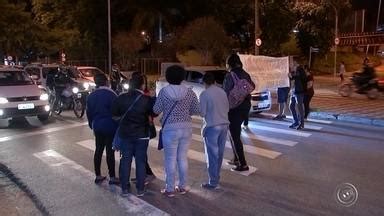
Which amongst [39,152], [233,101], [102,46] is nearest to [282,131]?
[233,101]

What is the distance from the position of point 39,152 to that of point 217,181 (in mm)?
4542

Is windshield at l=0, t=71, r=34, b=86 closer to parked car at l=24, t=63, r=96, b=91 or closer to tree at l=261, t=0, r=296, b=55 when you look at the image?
parked car at l=24, t=63, r=96, b=91

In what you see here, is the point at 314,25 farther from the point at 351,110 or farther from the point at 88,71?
the point at 351,110

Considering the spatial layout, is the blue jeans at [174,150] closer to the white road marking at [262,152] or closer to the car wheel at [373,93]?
the white road marking at [262,152]

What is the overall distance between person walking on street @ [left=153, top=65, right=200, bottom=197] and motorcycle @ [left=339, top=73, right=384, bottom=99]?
14762mm

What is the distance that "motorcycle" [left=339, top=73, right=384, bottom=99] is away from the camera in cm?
1936

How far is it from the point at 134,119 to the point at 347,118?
30.7 feet

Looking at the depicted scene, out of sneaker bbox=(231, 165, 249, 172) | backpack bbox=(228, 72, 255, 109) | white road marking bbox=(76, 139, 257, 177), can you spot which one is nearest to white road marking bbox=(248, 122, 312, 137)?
white road marking bbox=(76, 139, 257, 177)

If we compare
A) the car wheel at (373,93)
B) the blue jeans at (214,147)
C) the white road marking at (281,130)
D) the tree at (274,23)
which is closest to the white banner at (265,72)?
the white road marking at (281,130)

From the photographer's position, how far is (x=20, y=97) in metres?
13.6

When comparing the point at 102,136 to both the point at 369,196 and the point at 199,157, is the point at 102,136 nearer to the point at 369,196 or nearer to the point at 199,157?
the point at 199,157

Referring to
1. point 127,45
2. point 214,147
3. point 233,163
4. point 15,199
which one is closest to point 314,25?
point 127,45

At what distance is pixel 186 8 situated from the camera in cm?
4181

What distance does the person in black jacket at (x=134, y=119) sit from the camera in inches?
248
